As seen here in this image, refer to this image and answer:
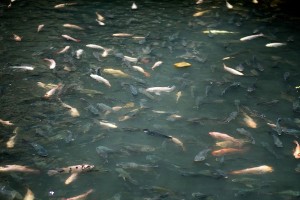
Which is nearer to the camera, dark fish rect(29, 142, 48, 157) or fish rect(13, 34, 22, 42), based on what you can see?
dark fish rect(29, 142, 48, 157)

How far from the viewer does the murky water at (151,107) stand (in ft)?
11.3

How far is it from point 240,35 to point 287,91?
2114 millimetres

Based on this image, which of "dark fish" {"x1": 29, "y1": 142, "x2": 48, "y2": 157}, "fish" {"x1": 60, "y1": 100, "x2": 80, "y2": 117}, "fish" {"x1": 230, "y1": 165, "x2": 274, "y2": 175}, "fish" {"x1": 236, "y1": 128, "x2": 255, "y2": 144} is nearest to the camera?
"fish" {"x1": 230, "y1": 165, "x2": 274, "y2": 175}

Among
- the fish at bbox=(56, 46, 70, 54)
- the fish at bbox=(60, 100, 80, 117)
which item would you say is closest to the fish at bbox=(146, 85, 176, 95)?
the fish at bbox=(60, 100, 80, 117)

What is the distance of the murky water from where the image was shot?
136 inches

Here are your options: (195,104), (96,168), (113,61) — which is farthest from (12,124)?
(195,104)

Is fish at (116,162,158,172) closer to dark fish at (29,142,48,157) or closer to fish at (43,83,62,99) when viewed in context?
dark fish at (29,142,48,157)

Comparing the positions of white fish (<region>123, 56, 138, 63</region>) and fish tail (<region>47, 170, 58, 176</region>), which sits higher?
white fish (<region>123, 56, 138, 63</region>)

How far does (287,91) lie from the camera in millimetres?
4902

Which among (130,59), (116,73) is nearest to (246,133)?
(116,73)

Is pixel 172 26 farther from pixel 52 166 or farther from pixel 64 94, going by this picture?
pixel 52 166

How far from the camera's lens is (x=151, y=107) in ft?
14.9

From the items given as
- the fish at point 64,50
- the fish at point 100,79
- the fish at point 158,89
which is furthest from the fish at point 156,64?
the fish at point 64,50

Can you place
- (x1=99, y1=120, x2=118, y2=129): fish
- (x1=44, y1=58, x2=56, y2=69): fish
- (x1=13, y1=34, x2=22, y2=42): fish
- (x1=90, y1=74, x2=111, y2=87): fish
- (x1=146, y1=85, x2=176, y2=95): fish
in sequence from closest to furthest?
(x1=99, y1=120, x2=118, y2=129): fish → (x1=146, y1=85, x2=176, y2=95): fish → (x1=90, y1=74, x2=111, y2=87): fish → (x1=44, y1=58, x2=56, y2=69): fish → (x1=13, y1=34, x2=22, y2=42): fish
